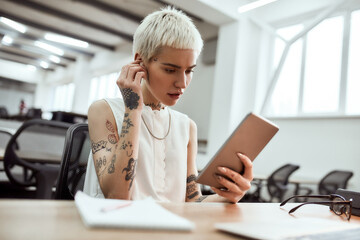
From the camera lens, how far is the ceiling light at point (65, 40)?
9586 millimetres

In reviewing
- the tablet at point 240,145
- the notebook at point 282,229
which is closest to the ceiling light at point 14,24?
the tablet at point 240,145

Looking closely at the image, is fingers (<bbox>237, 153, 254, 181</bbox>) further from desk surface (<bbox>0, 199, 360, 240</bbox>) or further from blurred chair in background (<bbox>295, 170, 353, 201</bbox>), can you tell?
blurred chair in background (<bbox>295, 170, 353, 201</bbox>)

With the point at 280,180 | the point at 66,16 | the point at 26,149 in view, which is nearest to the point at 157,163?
the point at 26,149

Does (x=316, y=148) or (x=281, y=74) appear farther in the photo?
(x=281, y=74)

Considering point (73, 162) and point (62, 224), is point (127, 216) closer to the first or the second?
point (62, 224)

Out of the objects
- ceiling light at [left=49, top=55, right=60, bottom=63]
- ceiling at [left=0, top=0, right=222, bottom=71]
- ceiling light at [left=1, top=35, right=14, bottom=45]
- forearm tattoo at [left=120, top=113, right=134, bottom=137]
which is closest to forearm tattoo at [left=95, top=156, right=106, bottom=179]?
forearm tattoo at [left=120, top=113, right=134, bottom=137]

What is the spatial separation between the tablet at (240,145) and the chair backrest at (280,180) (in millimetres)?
3440

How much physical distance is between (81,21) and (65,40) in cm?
194

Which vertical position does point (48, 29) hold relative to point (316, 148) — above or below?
above

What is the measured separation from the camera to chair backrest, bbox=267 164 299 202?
4.16 m

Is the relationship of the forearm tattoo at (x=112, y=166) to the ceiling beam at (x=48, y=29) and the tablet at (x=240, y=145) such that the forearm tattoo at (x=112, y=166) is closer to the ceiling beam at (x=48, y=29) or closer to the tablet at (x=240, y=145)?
the tablet at (x=240, y=145)

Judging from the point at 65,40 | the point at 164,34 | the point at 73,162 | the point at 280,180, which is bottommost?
the point at 280,180

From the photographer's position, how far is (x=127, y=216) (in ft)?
1.66

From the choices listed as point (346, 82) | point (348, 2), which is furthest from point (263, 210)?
point (348, 2)
